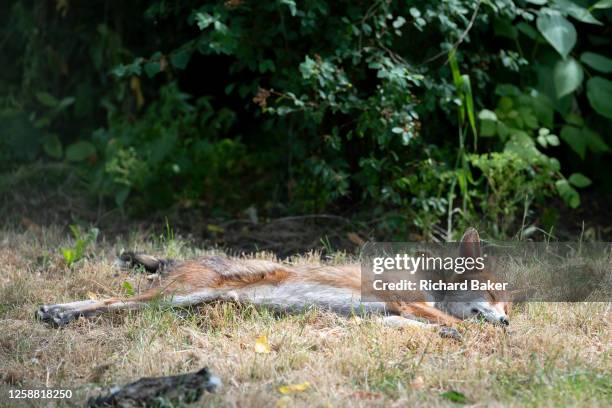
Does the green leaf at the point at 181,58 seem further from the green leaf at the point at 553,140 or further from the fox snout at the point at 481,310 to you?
the fox snout at the point at 481,310

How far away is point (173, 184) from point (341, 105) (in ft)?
6.92

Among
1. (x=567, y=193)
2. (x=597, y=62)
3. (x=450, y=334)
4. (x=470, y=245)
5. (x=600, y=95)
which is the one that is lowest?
A: (x=450, y=334)

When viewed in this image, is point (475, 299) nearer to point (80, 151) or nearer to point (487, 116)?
point (487, 116)

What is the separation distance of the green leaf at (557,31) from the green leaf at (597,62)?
41 cm

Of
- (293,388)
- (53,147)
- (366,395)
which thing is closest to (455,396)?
(366,395)

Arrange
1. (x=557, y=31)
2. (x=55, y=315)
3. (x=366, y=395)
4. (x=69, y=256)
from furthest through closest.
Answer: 1. (x=557, y=31)
2. (x=69, y=256)
3. (x=55, y=315)
4. (x=366, y=395)

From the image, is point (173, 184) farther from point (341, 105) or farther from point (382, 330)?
point (382, 330)

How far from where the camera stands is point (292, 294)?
5.14 meters

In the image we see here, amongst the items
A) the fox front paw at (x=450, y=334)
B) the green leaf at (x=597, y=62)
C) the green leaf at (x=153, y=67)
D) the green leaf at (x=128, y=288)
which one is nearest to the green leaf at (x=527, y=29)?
the green leaf at (x=597, y=62)

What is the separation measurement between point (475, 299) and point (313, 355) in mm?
1208

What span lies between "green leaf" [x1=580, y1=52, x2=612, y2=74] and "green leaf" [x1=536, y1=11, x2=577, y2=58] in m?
0.41

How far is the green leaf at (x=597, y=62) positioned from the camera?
7172 millimetres

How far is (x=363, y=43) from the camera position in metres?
6.91

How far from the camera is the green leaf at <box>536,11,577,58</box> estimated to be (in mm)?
6805
